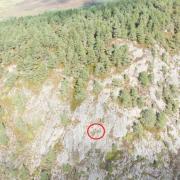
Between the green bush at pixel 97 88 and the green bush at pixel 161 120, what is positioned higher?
the green bush at pixel 97 88

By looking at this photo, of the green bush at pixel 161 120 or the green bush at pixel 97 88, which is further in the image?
the green bush at pixel 97 88

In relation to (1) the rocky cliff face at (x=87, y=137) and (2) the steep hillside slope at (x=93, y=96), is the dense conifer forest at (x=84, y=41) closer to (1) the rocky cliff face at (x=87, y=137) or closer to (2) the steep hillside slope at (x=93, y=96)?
(2) the steep hillside slope at (x=93, y=96)

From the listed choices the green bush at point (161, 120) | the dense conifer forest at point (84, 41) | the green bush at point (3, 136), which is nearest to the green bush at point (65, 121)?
the dense conifer forest at point (84, 41)

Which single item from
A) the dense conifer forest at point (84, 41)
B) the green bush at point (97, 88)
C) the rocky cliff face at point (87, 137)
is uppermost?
the dense conifer forest at point (84, 41)

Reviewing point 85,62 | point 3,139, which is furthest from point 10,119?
point 85,62

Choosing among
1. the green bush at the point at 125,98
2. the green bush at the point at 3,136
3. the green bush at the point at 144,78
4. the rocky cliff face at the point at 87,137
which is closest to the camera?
the rocky cliff face at the point at 87,137

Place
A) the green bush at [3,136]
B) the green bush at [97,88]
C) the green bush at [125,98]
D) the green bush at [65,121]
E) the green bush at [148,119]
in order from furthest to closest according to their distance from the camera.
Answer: the green bush at [97,88] → the green bush at [65,121] → the green bush at [125,98] → the green bush at [3,136] → the green bush at [148,119]
